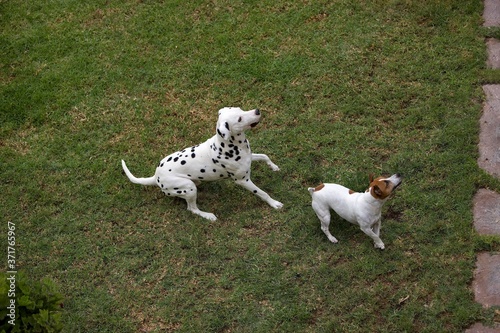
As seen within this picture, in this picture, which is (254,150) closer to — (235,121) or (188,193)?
(188,193)

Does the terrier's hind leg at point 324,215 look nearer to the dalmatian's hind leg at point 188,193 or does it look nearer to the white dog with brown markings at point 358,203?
the white dog with brown markings at point 358,203

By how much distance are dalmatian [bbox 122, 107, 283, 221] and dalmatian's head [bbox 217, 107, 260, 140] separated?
0.06 m

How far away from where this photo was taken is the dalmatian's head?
6.77 m

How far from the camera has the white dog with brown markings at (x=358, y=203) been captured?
20.5 ft

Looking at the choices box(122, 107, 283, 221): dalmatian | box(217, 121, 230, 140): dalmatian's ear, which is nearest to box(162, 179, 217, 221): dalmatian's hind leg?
box(122, 107, 283, 221): dalmatian

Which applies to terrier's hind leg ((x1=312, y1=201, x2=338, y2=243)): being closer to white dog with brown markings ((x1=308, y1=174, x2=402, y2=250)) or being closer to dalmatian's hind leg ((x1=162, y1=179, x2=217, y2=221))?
white dog with brown markings ((x1=308, y1=174, x2=402, y2=250))

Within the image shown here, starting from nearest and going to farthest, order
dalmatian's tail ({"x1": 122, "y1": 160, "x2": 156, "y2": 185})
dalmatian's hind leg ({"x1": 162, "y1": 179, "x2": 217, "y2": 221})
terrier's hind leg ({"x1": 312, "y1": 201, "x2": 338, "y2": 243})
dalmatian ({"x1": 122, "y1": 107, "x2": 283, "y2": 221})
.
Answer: terrier's hind leg ({"x1": 312, "y1": 201, "x2": 338, "y2": 243}) → dalmatian ({"x1": 122, "y1": 107, "x2": 283, "y2": 221}) → dalmatian's hind leg ({"x1": 162, "y1": 179, "x2": 217, "y2": 221}) → dalmatian's tail ({"x1": 122, "y1": 160, "x2": 156, "y2": 185})

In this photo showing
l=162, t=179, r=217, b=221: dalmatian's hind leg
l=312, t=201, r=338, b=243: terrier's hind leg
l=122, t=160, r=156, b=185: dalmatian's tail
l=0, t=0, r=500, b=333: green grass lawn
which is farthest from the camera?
l=122, t=160, r=156, b=185: dalmatian's tail

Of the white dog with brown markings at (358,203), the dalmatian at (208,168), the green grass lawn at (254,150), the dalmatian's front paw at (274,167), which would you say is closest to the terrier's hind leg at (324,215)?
the white dog with brown markings at (358,203)

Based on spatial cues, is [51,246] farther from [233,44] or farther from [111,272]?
[233,44]

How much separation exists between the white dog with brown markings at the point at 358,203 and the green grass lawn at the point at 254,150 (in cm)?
24

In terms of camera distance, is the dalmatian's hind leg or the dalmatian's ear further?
the dalmatian's hind leg

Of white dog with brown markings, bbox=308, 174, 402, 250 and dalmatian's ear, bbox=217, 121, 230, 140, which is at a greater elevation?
dalmatian's ear, bbox=217, 121, 230, 140

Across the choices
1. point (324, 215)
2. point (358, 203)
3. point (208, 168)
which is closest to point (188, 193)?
point (208, 168)
